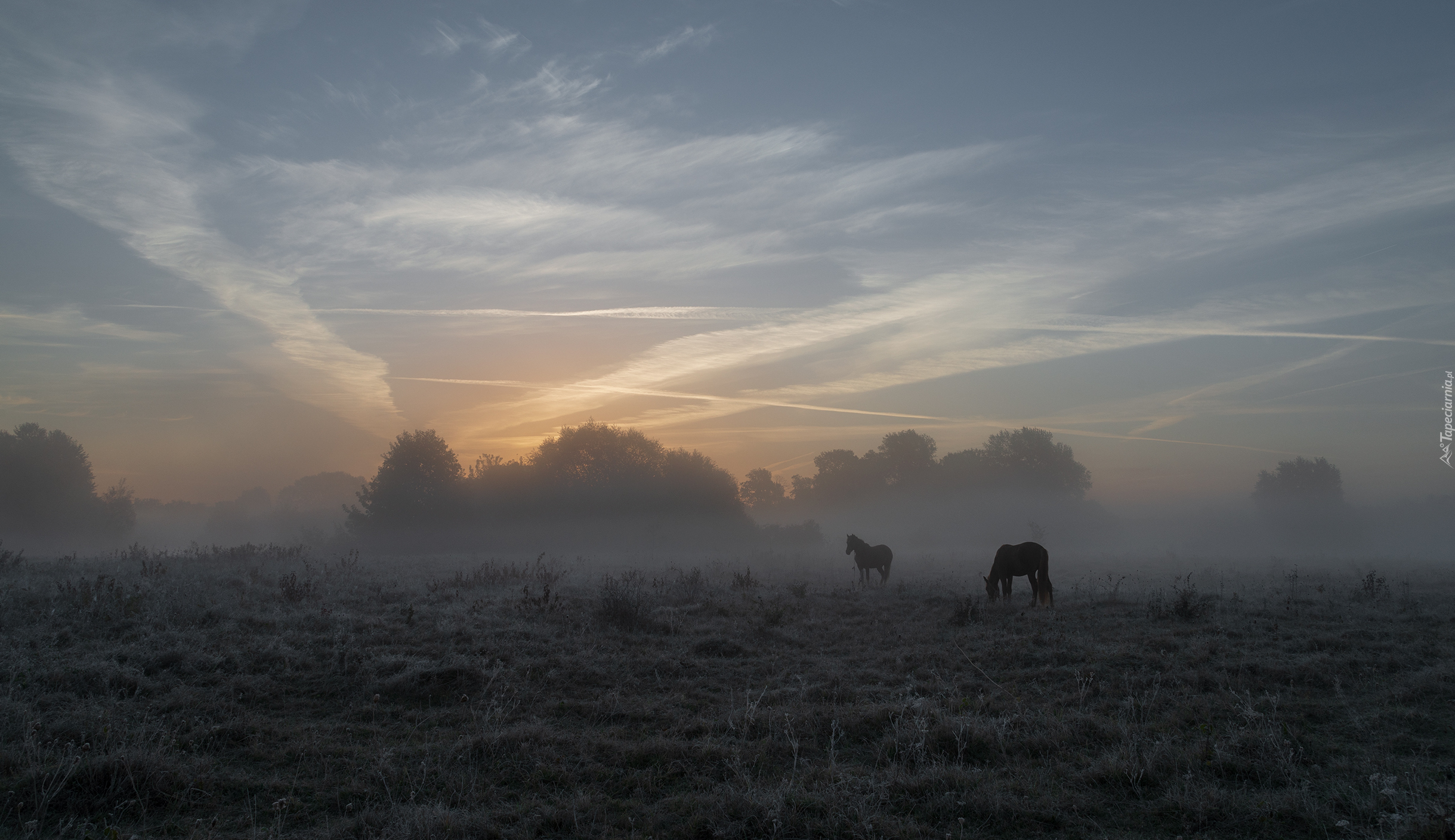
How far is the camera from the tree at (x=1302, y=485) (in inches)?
2470

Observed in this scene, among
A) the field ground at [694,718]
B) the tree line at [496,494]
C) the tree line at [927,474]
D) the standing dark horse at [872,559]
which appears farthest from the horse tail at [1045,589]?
the tree line at [927,474]

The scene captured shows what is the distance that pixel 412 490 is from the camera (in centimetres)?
4447

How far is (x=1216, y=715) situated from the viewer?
7.34 m

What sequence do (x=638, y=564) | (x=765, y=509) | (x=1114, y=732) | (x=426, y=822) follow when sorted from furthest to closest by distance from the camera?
(x=765, y=509)
(x=638, y=564)
(x=1114, y=732)
(x=426, y=822)

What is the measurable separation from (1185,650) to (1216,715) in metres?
2.90

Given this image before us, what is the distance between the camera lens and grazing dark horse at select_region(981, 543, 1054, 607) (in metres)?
15.0

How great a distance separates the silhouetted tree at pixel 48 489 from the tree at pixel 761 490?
5551 centimetres

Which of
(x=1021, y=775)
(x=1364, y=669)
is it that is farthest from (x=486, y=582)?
(x=1364, y=669)

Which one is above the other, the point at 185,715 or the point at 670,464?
the point at 670,464


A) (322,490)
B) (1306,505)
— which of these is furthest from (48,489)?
(1306,505)

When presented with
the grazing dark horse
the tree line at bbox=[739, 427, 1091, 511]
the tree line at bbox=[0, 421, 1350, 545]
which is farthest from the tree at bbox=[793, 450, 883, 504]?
the grazing dark horse

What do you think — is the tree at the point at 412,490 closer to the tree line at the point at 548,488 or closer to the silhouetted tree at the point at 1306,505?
the tree line at the point at 548,488

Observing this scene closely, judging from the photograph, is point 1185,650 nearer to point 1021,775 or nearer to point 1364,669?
point 1364,669

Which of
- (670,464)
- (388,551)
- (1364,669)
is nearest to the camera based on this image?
(1364,669)
